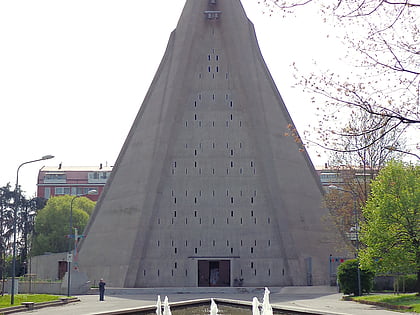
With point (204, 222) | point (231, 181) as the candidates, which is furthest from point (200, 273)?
point (231, 181)

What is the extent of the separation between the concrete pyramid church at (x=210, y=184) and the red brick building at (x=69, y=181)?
1528 inches

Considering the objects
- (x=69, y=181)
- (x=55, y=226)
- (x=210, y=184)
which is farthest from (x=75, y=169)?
(x=210, y=184)

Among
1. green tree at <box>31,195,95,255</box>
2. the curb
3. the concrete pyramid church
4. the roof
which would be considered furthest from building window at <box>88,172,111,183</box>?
the curb

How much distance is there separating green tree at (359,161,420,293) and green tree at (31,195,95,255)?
136 feet

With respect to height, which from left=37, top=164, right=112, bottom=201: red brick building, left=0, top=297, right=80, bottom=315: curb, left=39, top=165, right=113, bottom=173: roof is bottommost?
left=0, top=297, right=80, bottom=315: curb

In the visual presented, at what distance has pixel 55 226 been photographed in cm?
6047

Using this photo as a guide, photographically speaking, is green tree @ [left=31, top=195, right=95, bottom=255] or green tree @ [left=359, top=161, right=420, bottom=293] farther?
green tree @ [left=31, top=195, right=95, bottom=255]

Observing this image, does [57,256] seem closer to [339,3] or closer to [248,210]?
[248,210]

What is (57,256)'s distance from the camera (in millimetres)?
47781

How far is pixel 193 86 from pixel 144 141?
6.16 m

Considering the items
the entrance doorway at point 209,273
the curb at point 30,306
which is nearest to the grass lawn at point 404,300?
the curb at point 30,306

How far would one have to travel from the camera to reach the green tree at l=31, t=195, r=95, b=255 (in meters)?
59.8

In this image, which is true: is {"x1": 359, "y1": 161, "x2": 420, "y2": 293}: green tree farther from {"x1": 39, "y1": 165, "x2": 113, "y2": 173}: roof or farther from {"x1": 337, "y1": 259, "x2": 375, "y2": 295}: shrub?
{"x1": 39, "y1": 165, "x2": 113, "y2": 173}: roof

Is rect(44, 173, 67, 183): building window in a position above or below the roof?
below
